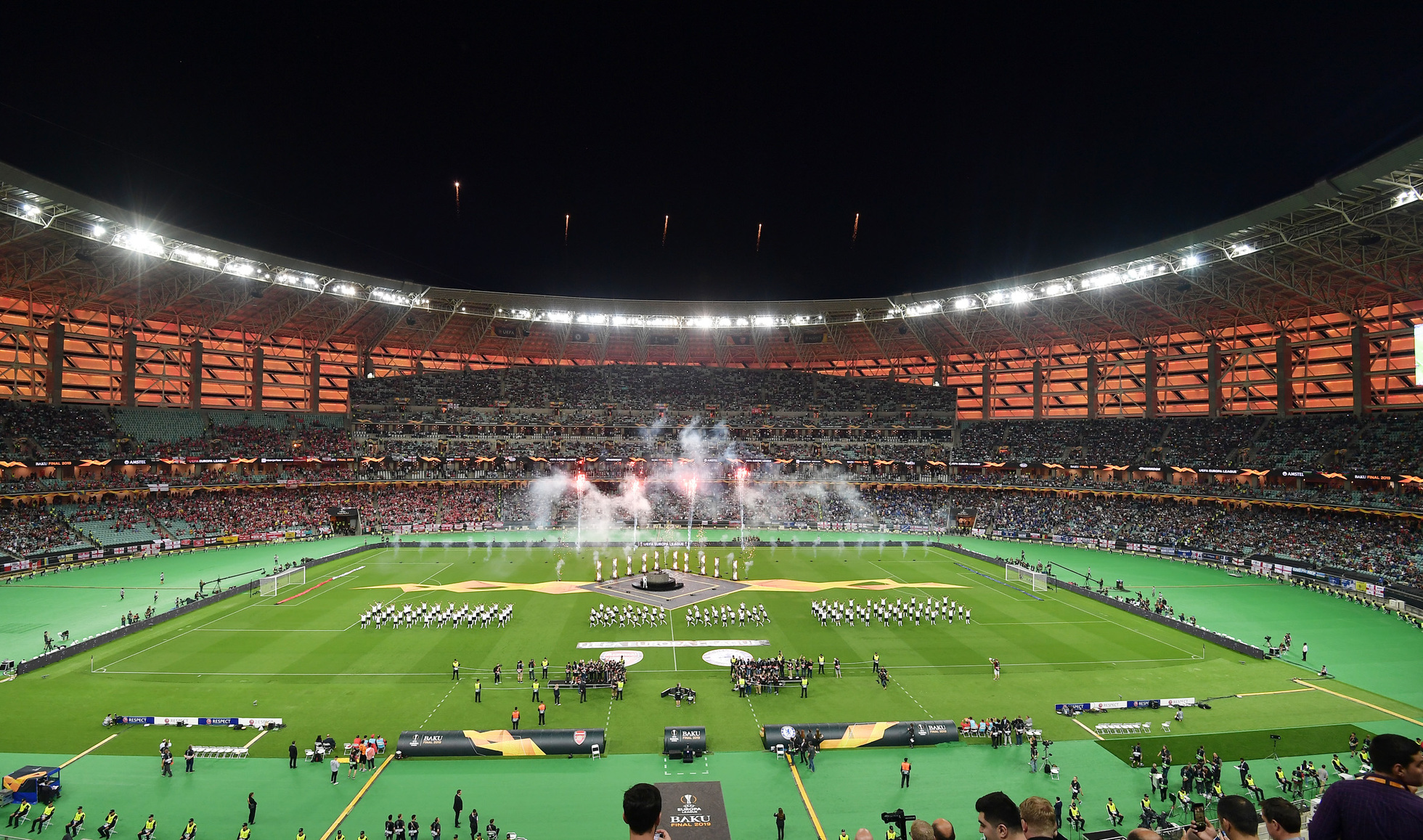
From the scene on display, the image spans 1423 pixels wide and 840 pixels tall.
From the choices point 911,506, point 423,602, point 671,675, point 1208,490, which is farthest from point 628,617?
point 1208,490

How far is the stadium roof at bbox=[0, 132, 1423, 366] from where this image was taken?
47.9 metres

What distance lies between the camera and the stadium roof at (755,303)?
4788cm

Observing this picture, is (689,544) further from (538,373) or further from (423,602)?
(538,373)

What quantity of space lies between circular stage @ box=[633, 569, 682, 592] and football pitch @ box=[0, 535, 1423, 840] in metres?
3.05

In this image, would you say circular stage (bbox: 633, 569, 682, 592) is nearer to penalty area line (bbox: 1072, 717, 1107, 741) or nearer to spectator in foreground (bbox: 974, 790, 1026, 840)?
penalty area line (bbox: 1072, 717, 1107, 741)

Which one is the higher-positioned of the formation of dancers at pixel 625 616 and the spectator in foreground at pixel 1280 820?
the spectator in foreground at pixel 1280 820

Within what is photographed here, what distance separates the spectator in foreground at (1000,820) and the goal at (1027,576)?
4693 cm

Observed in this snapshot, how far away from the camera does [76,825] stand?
1780cm

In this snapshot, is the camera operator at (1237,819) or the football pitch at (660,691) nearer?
the camera operator at (1237,819)

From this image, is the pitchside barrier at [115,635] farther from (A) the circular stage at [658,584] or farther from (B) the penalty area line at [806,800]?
(A) the circular stage at [658,584]

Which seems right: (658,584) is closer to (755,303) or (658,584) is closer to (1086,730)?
(1086,730)

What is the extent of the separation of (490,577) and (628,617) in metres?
16.2

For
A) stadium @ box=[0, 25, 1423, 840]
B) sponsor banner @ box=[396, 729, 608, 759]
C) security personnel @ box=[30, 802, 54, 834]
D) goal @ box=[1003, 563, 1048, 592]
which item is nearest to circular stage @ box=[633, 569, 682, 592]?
stadium @ box=[0, 25, 1423, 840]

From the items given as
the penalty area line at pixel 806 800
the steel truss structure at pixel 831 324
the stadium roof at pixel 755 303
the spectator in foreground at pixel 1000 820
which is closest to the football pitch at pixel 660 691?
the penalty area line at pixel 806 800
